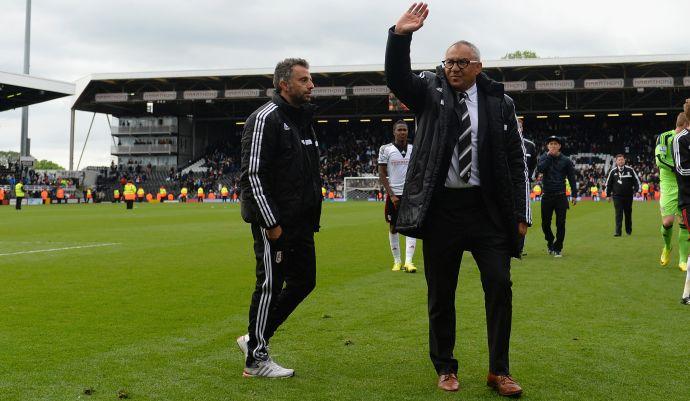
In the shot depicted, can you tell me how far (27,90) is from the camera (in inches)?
1900

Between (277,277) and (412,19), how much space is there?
177 centimetres

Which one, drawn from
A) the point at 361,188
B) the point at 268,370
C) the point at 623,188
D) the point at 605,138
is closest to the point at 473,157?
the point at 268,370

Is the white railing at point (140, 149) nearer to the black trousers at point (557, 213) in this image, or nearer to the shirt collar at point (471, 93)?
the black trousers at point (557, 213)

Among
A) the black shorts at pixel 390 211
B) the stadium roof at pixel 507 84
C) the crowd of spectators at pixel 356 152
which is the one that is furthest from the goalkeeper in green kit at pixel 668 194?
the crowd of spectators at pixel 356 152

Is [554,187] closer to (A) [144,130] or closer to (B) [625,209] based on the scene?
(B) [625,209]

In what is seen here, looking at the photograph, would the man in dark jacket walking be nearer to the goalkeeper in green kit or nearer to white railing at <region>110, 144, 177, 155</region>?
the goalkeeper in green kit

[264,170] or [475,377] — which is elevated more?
[264,170]

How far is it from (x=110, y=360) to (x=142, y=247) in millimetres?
9359

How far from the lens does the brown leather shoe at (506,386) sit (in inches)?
161

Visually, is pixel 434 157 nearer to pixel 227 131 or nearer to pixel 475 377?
pixel 475 377

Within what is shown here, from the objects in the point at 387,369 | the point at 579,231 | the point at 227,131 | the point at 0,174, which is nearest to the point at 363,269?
the point at 387,369

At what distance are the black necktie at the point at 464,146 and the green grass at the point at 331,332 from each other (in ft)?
4.12

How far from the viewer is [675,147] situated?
6887mm

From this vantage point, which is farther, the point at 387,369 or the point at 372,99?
the point at 372,99
